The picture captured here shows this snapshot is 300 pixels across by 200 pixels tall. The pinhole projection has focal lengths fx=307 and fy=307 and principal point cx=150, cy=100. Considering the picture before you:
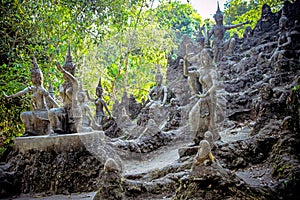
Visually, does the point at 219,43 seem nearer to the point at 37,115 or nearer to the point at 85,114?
the point at 85,114

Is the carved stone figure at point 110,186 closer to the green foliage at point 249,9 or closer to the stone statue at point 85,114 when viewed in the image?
the stone statue at point 85,114

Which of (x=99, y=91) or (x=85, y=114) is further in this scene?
(x=99, y=91)

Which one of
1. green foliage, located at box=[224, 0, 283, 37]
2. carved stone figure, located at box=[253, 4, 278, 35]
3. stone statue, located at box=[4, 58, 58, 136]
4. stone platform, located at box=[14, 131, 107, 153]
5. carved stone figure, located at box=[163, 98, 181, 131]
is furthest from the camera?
green foliage, located at box=[224, 0, 283, 37]

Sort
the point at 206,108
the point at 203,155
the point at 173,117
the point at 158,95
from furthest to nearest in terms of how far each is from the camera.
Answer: the point at 158,95, the point at 173,117, the point at 206,108, the point at 203,155

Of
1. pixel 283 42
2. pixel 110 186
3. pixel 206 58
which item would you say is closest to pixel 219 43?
pixel 283 42

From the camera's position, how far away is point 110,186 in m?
4.39

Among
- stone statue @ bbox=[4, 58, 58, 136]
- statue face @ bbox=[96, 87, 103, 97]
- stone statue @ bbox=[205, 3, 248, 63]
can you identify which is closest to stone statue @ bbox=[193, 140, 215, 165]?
stone statue @ bbox=[4, 58, 58, 136]

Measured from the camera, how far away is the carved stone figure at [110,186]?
4.32m

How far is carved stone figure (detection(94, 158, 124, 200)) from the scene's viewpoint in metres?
4.32

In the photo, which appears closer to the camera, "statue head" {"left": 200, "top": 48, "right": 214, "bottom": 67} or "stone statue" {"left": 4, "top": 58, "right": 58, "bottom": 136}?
"statue head" {"left": 200, "top": 48, "right": 214, "bottom": 67}

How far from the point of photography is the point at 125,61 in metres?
18.3

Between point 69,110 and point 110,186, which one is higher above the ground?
point 69,110

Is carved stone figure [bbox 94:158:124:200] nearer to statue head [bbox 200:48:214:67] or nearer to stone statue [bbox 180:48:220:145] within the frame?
stone statue [bbox 180:48:220:145]

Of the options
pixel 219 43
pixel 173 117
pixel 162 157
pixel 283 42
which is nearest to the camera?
pixel 162 157
